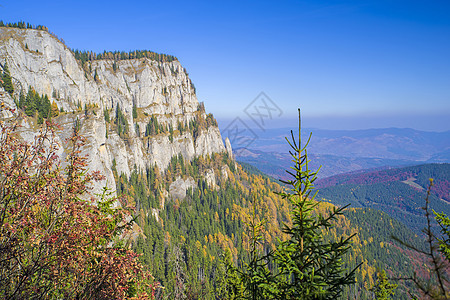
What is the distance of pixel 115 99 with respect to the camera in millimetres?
135625

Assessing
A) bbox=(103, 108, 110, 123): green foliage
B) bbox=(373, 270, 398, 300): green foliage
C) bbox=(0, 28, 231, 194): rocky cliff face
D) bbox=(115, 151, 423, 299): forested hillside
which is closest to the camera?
bbox=(373, 270, 398, 300): green foliage

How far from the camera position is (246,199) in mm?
168625

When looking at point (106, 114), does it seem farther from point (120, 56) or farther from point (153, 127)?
point (120, 56)

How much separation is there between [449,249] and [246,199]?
527 feet

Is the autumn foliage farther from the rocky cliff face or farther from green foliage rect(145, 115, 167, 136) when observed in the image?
green foliage rect(145, 115, 167, 136)

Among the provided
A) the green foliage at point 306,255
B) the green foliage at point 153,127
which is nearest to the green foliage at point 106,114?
the green foliage at point 153,127

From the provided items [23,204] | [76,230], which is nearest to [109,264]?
[76,230]

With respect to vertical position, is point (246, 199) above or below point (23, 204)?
below

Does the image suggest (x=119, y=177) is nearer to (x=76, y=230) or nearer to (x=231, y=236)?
(x=231, y=236)

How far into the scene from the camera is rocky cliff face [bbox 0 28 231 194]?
8181 centimetres

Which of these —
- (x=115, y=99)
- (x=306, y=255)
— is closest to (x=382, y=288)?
(x=306, y=255)

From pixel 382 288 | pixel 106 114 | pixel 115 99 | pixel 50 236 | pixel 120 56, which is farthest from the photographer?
pixel 120 56

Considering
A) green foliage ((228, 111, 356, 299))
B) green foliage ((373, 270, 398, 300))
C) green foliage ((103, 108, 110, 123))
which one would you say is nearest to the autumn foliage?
green foliage ((228, 111, 356, 299))

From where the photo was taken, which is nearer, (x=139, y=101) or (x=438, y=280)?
(x=438, y=280)
